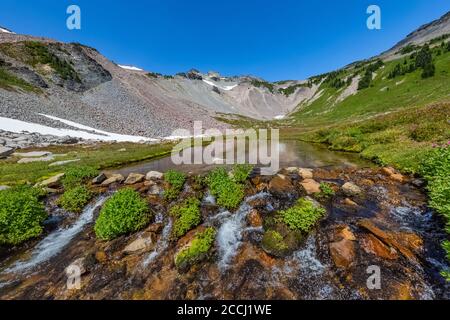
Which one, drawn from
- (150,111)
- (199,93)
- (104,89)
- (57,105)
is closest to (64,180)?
(57,105)

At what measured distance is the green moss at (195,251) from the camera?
9.21 m

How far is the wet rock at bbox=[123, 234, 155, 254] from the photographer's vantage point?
33.3ft

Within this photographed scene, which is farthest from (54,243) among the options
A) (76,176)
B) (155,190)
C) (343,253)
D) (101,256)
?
(343,253)

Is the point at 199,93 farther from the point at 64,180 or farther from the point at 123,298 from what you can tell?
the point at 123,298

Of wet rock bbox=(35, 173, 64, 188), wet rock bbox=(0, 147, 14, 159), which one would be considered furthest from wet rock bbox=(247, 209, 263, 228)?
wet rock bbox=(0, 147, 14, 159)

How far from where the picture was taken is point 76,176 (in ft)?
62.5

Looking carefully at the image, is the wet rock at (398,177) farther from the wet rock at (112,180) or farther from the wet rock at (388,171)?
the wet rock at (112,180)

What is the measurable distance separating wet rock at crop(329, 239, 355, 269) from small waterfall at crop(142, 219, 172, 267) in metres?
7.16

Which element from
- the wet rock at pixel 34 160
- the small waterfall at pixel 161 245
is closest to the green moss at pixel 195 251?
the small waterfall at pixel 161 245

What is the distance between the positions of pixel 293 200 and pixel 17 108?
5972cm

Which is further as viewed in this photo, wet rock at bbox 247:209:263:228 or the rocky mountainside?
the rocky mountainside

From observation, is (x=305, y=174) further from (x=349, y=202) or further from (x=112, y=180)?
(x=112, y=180)

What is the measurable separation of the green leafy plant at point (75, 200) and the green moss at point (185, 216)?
261 inches

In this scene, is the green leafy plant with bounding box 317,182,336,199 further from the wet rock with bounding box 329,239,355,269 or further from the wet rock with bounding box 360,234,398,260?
the wet rock with bounding box 329,239,355,269
